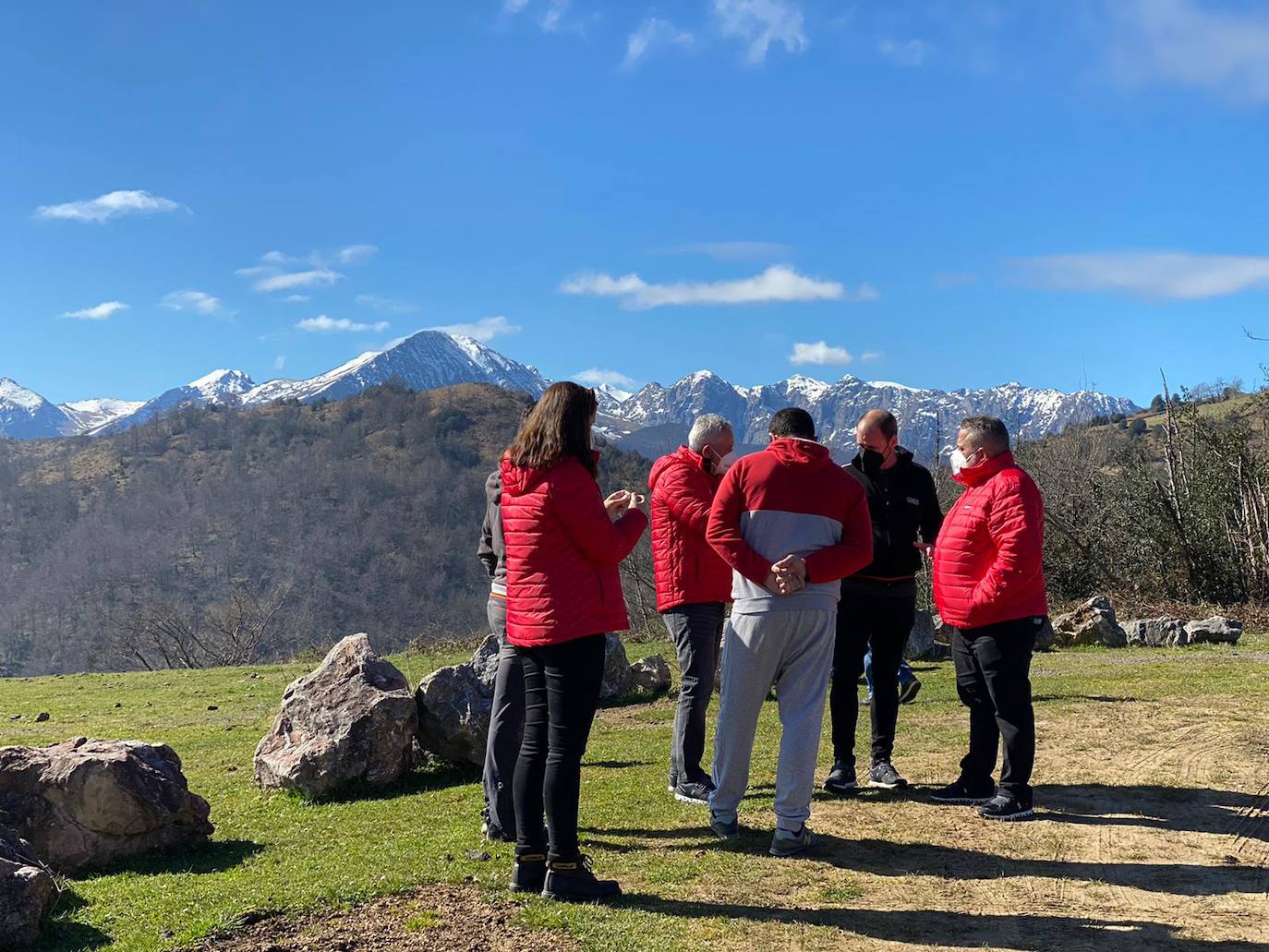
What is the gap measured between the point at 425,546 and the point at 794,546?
347ft

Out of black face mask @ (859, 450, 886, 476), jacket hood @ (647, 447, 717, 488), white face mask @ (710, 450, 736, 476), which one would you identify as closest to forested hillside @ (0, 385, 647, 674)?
jacket hood @ (647, 447, 717, 488)

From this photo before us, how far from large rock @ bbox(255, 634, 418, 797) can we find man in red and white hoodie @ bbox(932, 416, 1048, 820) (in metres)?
4.41

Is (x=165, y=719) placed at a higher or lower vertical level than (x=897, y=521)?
lower

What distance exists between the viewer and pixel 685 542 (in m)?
6.53

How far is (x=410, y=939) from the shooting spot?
4.77 m

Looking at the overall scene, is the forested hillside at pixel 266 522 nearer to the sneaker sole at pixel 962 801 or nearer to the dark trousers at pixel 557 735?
the sneaker sole at pixel 962 801

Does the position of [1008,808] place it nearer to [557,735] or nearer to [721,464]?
[721,464]

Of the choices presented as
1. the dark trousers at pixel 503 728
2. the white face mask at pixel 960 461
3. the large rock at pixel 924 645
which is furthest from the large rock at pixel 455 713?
the large rock at pixel 924 645

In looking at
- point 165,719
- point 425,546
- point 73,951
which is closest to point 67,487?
point 425,546

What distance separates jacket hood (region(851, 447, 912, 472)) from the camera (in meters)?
6.98

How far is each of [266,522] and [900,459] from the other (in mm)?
123413

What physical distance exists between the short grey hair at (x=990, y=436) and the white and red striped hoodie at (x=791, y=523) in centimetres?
109

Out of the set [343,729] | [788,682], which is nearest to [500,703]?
[788,682]

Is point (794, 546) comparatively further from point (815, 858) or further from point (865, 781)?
point (865, 781)
